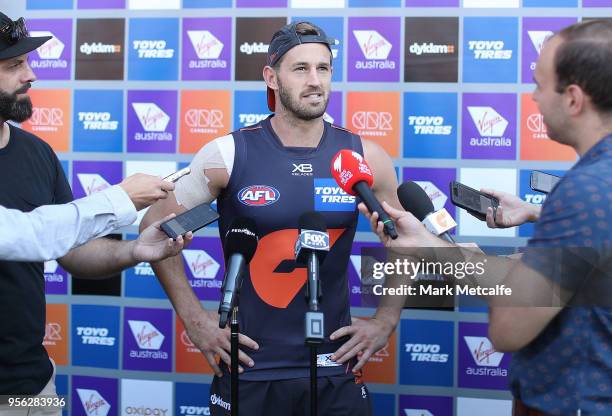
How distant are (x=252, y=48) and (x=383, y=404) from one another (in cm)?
167

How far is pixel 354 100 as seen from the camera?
2.87 m

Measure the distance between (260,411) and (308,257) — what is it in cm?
76

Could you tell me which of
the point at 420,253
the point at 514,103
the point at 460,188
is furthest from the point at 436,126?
the point at 420,253

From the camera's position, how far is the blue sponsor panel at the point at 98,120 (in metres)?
3.02

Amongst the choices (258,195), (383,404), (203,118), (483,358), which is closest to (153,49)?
(203,118)

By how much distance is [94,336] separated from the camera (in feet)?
10.1

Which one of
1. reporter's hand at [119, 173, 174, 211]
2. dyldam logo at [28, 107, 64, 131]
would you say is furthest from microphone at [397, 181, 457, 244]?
dyldam logo at [28, 107, 64, 131]

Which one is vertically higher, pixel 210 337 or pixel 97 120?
pixel 97 120

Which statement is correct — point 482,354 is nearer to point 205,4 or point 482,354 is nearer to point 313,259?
point 313,259

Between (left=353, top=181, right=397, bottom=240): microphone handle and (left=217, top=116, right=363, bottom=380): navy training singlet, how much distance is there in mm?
528

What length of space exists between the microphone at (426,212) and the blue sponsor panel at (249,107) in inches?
50.7

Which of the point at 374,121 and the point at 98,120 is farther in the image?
the point at 98,120

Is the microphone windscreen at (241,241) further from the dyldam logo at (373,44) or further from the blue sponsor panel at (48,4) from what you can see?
the blue sponsor panel at (48,4)

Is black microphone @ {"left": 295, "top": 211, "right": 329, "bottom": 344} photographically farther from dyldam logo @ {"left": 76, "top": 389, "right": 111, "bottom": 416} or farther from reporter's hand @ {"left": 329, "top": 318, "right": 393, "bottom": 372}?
dyldam logo @ {"left": 76, "top": 389, "right": 111, "bottom": 416}
